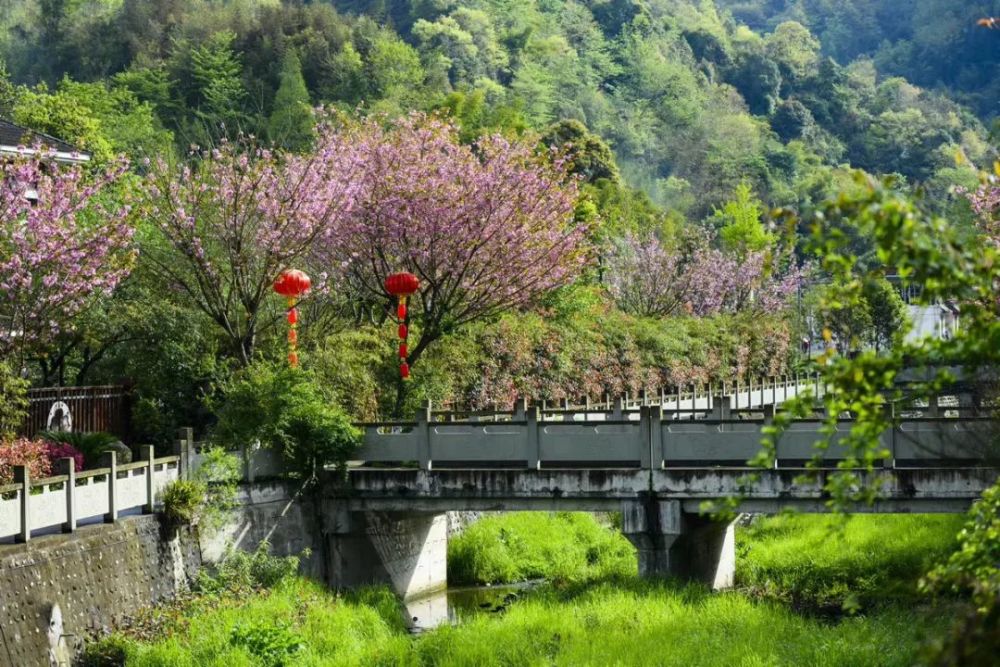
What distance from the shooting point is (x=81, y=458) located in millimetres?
24047

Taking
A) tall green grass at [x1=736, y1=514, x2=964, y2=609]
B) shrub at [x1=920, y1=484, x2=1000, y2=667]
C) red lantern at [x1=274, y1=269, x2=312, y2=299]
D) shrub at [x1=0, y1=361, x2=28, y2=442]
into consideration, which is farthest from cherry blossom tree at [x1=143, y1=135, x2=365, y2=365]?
shrub at [x1=920, y1=484, x2=1000, y2=667]

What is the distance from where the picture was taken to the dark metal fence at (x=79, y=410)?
2594 cm

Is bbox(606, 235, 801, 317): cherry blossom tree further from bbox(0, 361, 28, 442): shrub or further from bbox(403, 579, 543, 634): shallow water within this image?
bbox(0, 361, 28, 442): shrub

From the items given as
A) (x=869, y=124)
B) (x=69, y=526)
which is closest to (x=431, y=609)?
(x=69, y=526)

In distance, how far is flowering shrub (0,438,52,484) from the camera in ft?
69.6

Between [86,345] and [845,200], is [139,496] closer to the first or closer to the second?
[86,345]

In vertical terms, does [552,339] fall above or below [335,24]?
below

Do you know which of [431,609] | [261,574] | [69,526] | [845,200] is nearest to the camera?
[845,200]

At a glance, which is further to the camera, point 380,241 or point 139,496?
point 380,241

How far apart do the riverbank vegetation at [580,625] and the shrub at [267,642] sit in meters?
0.02

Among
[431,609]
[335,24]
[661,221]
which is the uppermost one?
[335,24]

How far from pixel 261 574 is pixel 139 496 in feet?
8.58

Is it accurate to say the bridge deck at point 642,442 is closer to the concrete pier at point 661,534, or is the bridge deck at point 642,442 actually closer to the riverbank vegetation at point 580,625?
the concrete pier at point 661,534

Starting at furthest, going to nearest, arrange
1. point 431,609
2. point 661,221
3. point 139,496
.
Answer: point 661,221
point 431,609
point 139,496
